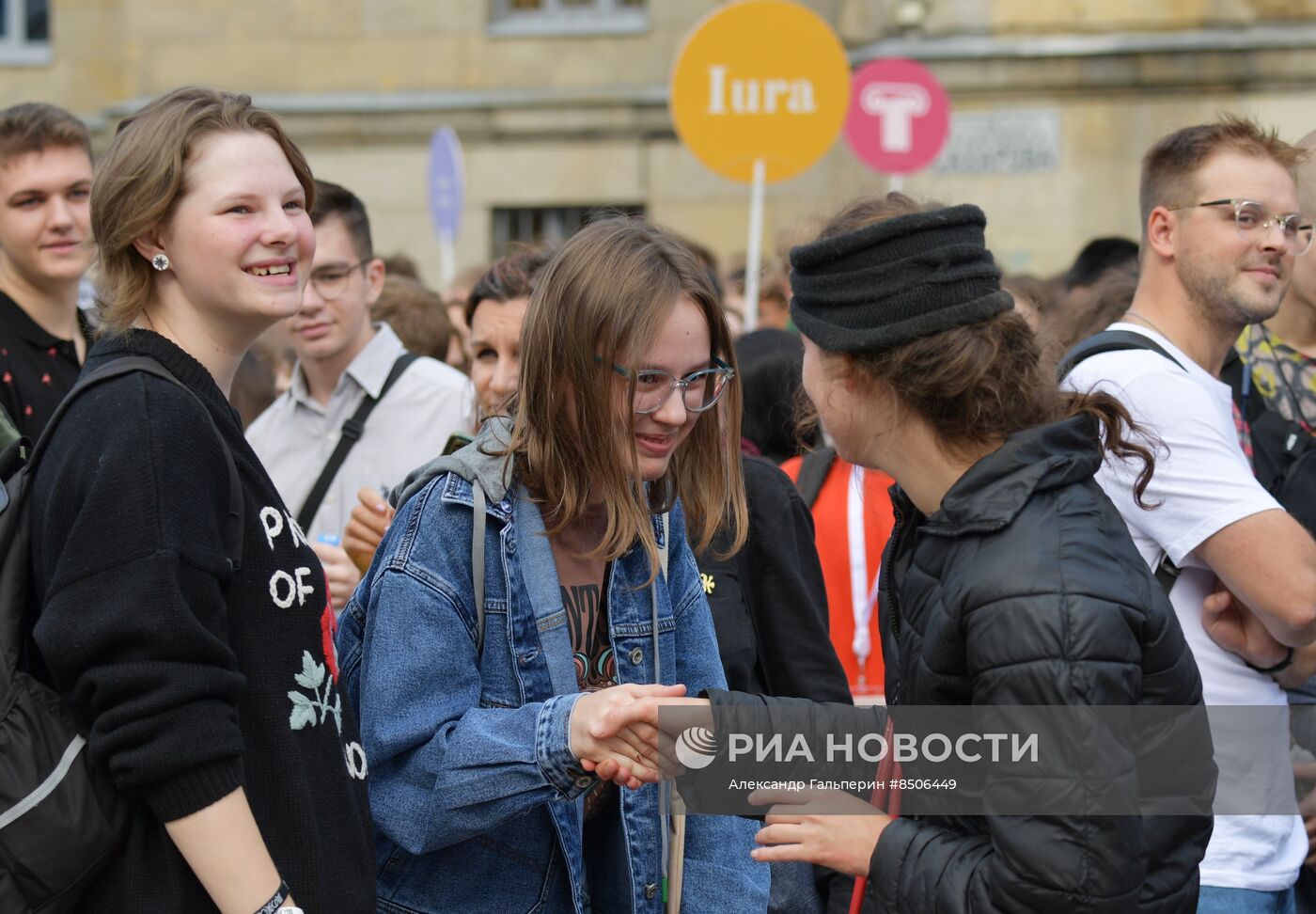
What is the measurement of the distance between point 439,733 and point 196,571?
0.56 meters

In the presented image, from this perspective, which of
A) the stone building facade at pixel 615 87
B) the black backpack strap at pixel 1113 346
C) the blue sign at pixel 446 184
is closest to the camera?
the black backpack strap at pixel 1113 346

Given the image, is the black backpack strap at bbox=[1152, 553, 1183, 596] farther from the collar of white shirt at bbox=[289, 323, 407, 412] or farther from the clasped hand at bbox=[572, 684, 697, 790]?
the collar of white shirt at bbox=[289, 323, 407, 412]

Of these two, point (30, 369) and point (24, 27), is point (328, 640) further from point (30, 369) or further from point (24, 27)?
point (24, 27)

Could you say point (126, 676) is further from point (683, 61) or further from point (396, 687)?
point (683, 61)

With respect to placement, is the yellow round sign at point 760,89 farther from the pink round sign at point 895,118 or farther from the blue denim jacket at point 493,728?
the blue denim jacket at point 493,728

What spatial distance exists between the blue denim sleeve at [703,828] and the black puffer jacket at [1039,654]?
598 millimetres

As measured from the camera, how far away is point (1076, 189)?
50.9 ft

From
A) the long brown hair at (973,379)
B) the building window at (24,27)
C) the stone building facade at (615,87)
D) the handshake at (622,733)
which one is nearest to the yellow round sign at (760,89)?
the long brown hair at (973,379)

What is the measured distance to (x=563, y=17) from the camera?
58.7ft

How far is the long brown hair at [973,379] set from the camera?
2432mm

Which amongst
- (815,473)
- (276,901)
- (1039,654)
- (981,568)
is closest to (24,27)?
(815,473)

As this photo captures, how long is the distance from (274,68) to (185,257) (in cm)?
1618

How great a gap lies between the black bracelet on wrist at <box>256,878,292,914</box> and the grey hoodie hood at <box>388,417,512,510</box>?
743 millimetres

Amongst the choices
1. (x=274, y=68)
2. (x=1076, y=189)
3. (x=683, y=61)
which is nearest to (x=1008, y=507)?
(x=683, y=61)
